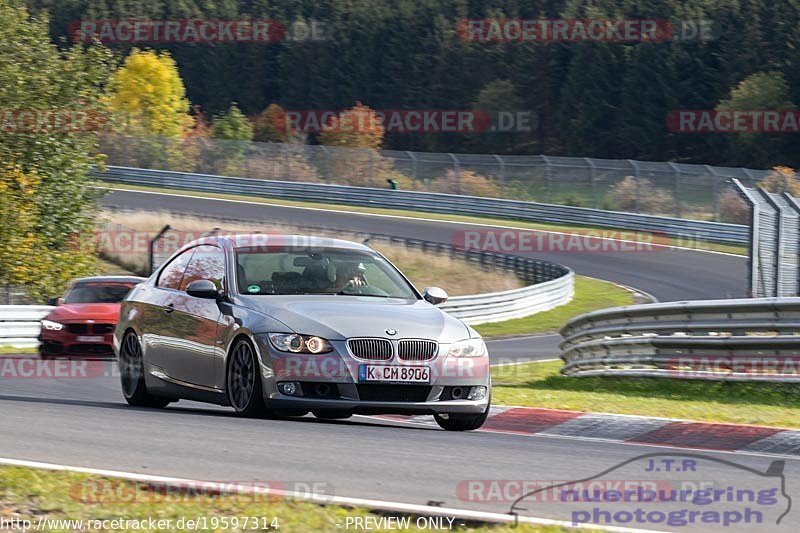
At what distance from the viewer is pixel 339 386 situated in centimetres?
962

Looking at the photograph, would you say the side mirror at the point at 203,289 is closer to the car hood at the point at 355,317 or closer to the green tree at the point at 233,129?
the car hood at the point at 355,317

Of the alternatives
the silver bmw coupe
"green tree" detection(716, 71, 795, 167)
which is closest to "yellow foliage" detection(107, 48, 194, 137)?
→ "green tree" detection(716, 71, 795, 167)

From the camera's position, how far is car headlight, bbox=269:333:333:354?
31.6ft

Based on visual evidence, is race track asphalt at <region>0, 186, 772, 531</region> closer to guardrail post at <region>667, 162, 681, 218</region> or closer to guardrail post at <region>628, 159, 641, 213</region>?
guardrail post at <region>667, 162, 681, 218</region>

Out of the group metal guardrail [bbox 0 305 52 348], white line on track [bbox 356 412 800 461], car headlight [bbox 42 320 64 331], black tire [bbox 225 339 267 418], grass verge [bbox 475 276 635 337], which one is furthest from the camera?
grass verge [bbox 475 276 635 337]

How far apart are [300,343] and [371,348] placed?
51 cm

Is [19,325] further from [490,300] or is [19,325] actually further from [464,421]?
[464,421]

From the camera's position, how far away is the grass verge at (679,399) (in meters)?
11.0

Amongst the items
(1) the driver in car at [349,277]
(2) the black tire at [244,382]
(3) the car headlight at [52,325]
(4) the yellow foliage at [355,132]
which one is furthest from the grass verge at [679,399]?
(4) the yellow foliage at [355,132]

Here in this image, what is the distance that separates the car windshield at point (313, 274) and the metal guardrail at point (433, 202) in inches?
1349

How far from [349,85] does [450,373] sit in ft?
305

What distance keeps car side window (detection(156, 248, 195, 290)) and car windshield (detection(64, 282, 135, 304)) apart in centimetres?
848

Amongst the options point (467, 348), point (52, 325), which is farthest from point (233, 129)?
point (467, 348)

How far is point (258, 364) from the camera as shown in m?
9.77
